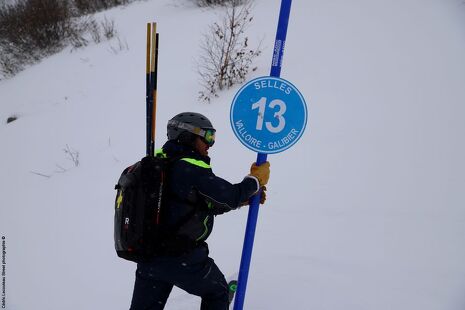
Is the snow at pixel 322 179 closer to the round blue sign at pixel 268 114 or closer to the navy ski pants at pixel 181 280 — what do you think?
the navy ski pants at pixel 181 280

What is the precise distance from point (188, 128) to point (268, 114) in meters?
0.45

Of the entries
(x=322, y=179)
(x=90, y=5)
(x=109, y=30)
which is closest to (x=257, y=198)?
(x=322, y=179)

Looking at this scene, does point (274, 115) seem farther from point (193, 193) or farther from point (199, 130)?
point (193, 193)

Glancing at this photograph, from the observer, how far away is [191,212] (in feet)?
5.54

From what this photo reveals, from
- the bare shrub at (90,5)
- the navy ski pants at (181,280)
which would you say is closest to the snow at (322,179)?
the navy ski pants at (181,280)

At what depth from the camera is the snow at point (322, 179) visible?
2594mm

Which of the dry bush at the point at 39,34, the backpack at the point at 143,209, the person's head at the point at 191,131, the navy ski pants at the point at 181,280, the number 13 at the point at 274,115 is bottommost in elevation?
the navy ski pants at the point at 181,280

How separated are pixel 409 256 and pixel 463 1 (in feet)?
17.0

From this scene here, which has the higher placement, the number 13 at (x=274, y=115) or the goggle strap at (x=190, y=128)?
the number 13 at (x=274, y=115)

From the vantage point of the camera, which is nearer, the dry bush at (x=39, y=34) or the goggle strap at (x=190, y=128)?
the goggle strap at (x=190, y=128)

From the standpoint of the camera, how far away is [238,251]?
313 centimetres

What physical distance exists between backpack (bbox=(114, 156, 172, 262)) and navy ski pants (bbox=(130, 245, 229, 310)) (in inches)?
5.2

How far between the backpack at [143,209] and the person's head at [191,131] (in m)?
0.17

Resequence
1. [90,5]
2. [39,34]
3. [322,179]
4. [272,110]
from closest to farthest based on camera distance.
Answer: [272,110], [322,179], [39,34], [90,5]
